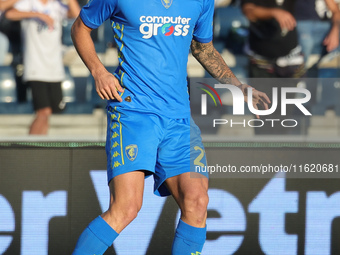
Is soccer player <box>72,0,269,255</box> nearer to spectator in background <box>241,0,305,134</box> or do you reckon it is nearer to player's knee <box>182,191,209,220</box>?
player's knee <box>182,191,209,220</box>

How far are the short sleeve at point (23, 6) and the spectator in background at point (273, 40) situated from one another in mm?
1544

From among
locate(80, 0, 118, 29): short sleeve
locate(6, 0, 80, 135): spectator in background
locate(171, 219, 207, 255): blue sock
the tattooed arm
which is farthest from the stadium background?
locate(80, 0, 118, 29): short sleeve

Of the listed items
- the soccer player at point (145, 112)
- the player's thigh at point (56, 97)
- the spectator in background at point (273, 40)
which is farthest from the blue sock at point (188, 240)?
the spectator in background at point (273, 40)

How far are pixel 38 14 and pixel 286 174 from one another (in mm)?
2055

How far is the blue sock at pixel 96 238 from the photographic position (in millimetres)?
2762

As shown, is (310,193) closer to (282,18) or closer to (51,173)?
(282,18)

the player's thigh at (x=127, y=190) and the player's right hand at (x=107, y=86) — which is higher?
the player's right hand at (x=107, y=86)

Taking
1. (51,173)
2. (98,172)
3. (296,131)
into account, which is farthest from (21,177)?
(296,131)

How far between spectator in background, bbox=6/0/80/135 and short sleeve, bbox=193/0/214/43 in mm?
1429

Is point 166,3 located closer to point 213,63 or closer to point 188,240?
point 213,63

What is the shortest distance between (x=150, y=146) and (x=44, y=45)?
6.13 ft

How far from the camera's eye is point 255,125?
407 cm

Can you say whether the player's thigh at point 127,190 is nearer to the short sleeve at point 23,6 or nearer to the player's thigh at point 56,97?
the player's thigh at point 56,97

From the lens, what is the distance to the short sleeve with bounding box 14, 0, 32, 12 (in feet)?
14.0
